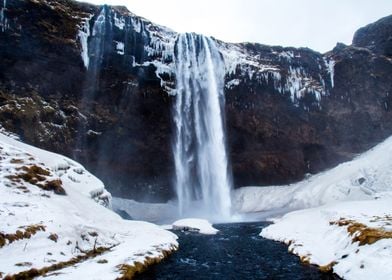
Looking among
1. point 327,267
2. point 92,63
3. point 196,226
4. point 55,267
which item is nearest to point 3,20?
point 92,63

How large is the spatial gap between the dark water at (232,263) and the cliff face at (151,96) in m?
32.0

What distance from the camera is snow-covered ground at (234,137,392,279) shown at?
16500mm

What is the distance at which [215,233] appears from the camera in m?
37.8

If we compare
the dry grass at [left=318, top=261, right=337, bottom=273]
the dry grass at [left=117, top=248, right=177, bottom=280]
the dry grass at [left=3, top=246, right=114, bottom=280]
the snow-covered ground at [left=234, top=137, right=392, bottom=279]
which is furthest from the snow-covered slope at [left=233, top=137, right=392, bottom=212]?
the dry grass at [left=3, top=246, right=114, bottom=280]

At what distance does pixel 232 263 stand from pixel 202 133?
42.2 meters

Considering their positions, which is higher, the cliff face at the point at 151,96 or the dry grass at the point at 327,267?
the cliff face at the point at 151,96

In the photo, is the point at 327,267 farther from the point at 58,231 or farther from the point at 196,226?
the point at 196,226

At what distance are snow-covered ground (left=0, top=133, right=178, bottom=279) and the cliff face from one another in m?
23.3

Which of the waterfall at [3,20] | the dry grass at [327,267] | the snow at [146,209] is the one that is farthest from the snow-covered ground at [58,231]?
the snow at [146,209]

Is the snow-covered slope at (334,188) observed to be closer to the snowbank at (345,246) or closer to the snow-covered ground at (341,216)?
the snow-covered ground at (341,216)

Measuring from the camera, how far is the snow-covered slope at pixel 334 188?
5816 cm

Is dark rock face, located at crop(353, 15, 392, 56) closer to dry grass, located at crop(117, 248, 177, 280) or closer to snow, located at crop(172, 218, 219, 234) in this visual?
snow, located at crop(172, 218, 219, 234)

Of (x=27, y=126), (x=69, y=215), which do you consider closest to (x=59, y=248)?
(x=69, y=215)

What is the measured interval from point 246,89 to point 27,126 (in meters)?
34.4
